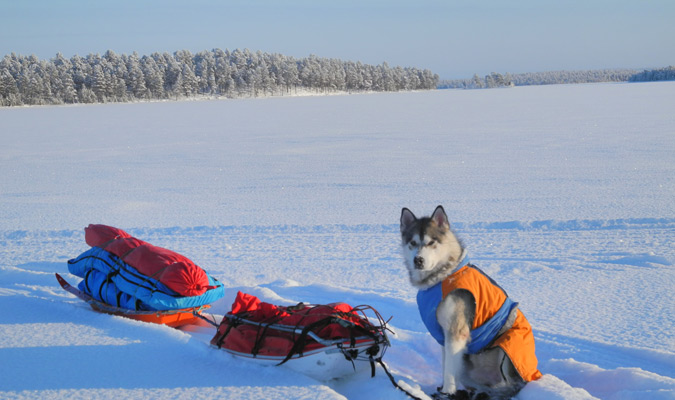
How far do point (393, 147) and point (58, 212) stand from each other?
36.9 feet

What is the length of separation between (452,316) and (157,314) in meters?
2.43

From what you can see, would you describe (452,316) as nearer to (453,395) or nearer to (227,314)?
(453,395)

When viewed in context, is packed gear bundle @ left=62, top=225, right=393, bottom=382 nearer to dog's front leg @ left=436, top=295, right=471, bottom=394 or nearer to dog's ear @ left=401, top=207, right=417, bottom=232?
dog's front leg @ left=436, top=295, right=471, bottom=394

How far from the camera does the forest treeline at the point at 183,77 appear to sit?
77.1 meters

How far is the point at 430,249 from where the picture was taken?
3.54 metres

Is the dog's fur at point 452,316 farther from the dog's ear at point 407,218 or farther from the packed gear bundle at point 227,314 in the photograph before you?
the packed gear bundle at point 227,314

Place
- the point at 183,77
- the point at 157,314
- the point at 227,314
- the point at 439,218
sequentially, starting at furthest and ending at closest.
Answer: the point at 183,77, the point at 157,314, the point at 227,314, the point at 439,218

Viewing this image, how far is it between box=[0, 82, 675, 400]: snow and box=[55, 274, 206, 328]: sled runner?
0.21 meters

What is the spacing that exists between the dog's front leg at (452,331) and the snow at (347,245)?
0.95ft

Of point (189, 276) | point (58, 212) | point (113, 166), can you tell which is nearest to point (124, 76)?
point (113, 166)

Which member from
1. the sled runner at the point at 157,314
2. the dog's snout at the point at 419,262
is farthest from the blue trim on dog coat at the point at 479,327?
the sled runner at the point at 157,314

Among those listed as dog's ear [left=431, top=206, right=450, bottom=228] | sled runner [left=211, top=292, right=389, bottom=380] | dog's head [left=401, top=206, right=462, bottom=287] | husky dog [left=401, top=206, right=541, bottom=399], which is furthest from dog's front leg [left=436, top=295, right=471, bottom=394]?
dog's ear [left=431, top=206, right=450, bottom=228]

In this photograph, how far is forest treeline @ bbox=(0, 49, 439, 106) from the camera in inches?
3034

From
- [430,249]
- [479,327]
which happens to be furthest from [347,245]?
[479,327]
